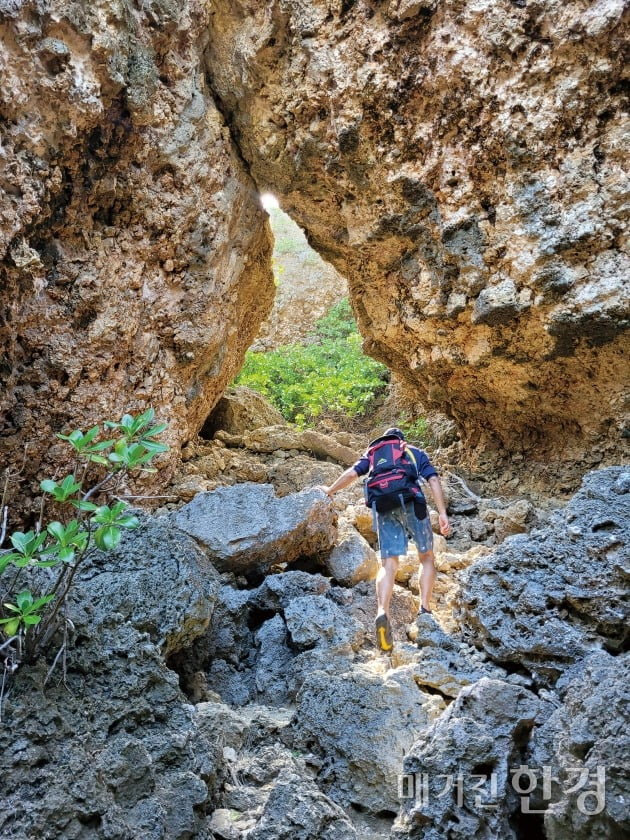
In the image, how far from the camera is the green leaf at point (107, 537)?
200 centimetres

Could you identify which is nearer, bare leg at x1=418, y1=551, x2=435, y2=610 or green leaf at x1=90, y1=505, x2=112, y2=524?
green leaf at x1=90, y1=505, x2=112, y2=524

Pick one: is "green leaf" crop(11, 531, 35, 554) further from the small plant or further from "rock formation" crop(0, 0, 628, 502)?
"rock formation" crop(0, 0, 628, 502)

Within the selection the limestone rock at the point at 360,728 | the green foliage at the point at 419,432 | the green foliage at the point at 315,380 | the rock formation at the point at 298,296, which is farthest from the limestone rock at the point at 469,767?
the rock formation at the point at 298,296

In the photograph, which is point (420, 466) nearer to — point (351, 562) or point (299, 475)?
point (351, 562)

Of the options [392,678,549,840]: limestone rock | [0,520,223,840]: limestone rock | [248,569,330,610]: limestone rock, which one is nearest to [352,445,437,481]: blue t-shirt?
[248,569,330,610]: limestone rock

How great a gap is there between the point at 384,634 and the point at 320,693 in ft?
2.93

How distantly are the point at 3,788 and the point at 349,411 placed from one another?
343 inches

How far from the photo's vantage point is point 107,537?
6.61ft

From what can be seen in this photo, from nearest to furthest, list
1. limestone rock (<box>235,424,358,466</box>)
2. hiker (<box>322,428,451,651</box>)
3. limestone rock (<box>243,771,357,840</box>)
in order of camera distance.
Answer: limestone rock (<box>243,771,357,840</box>) < hiker (<box>322,428,451,651</box>) < limestone rock (<box>235,424,358,466</box>)

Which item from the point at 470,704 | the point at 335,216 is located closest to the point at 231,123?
the point at 335,216

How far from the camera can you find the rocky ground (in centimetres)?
192

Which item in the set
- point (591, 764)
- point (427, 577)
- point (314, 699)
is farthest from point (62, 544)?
point (427, 577)

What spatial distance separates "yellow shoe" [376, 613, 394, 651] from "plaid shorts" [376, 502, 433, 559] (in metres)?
0.54

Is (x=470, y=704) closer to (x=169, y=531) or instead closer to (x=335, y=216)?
(x=169, y=531)
